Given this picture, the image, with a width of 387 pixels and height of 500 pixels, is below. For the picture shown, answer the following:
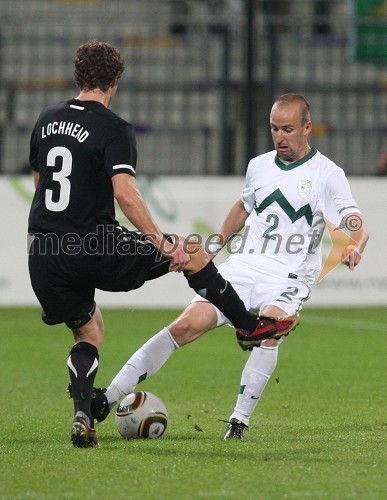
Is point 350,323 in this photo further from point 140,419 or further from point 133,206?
point 133,206

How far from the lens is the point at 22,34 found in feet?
56.7

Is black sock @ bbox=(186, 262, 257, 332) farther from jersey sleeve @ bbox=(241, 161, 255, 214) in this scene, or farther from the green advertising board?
the green advertising board

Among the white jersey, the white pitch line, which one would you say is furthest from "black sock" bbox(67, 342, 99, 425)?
the white pitch line

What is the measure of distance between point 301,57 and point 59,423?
11.1 meters

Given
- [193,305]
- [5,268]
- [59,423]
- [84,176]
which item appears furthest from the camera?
[5,268]

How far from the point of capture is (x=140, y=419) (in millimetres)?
6070

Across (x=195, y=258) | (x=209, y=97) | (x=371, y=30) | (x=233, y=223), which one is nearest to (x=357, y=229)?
(x=233, y=223)

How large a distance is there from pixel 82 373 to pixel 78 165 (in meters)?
1.09

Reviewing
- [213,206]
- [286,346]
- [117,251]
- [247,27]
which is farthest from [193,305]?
[247,27]

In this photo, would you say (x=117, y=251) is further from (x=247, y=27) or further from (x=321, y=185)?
(x=247, y=27)

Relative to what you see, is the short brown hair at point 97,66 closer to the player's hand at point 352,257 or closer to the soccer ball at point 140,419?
the player's hand at point 352,257

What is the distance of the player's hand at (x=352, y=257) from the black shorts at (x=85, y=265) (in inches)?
39.6

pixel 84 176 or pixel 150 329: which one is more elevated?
pixel 84 176

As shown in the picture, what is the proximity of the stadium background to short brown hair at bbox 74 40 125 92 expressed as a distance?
29.7 feet
